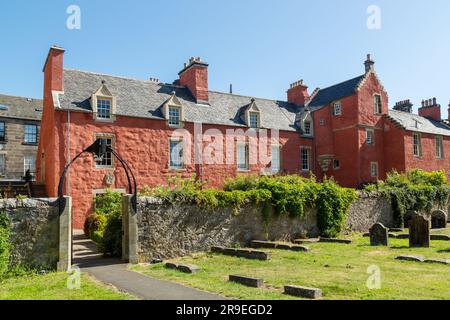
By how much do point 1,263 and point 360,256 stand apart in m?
12.5

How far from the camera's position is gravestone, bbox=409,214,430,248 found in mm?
17703

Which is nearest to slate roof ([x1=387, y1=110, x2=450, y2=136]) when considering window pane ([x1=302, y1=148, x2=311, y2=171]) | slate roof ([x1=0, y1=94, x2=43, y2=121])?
window pane ([x1=302, y1=148, x2=311, y2=171])

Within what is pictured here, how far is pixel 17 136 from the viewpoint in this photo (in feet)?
140

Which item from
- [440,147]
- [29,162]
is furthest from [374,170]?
[29,162]

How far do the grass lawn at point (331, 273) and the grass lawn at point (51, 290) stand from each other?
81.9 inches

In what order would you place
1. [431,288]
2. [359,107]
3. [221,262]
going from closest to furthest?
[431,288] → [221,262] → [359,107]

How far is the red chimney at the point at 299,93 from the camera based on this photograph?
128 feet

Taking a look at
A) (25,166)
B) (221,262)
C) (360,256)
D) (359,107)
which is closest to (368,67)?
(359,107)

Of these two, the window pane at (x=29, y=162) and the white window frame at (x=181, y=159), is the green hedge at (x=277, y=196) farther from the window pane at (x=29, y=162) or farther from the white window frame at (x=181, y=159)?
the window pane at (x=29, y=162)

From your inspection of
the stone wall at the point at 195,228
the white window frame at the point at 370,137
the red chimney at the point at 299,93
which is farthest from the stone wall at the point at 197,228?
the red chimney at the point at 299,93

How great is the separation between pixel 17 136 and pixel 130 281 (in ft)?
123

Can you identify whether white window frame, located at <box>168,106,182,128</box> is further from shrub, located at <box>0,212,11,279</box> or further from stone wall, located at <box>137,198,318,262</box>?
shrub, located at <box>0,212,11,279</box>
